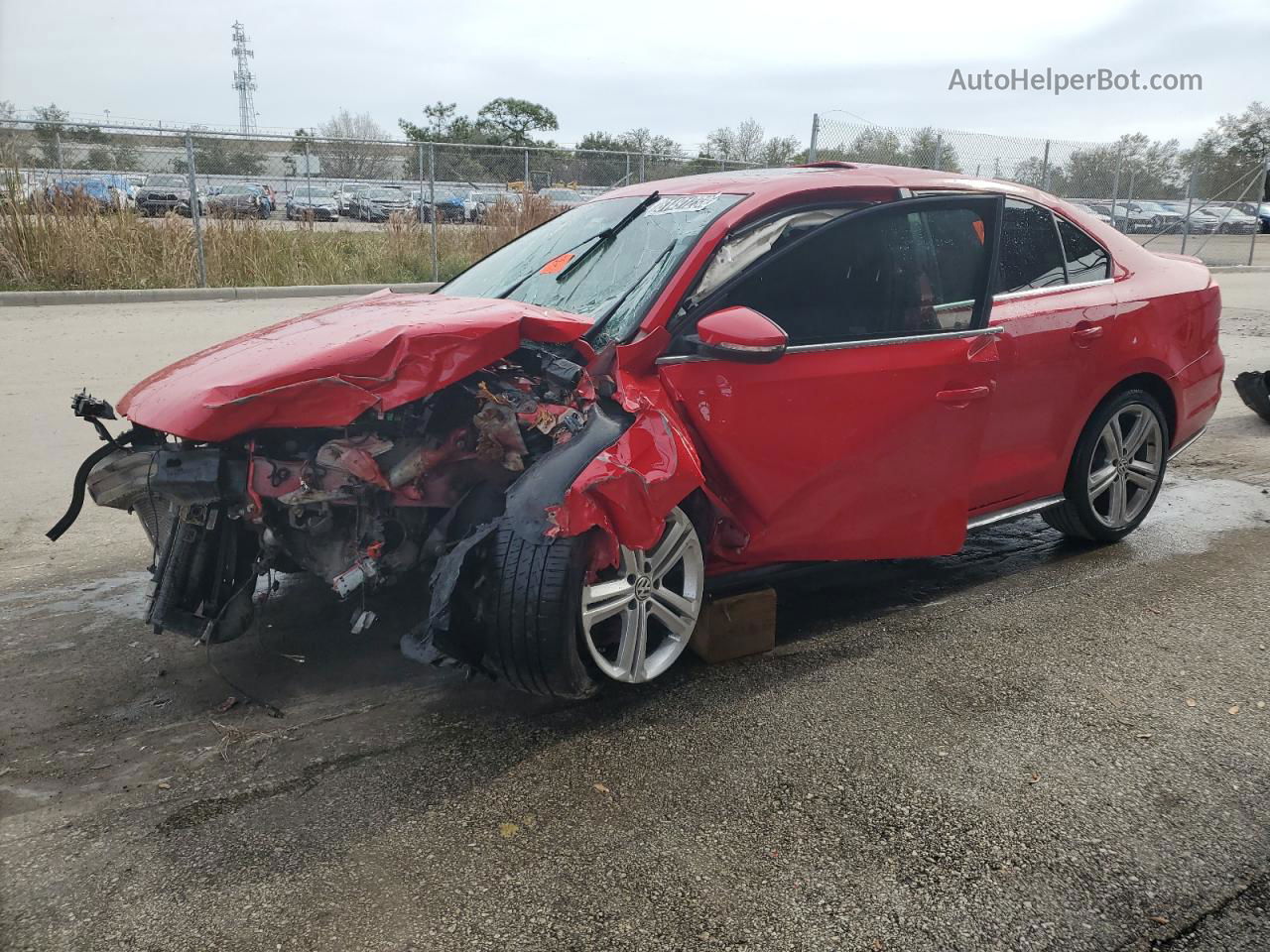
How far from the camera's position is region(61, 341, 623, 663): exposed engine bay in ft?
10.0

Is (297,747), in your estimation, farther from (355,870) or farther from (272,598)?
(272,598)

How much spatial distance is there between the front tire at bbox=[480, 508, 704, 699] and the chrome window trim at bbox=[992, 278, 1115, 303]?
1855 mm

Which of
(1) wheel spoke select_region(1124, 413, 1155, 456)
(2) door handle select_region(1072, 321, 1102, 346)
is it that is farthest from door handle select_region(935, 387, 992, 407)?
(1) wheel spoke select_region(1124, 413, 1155, 456)

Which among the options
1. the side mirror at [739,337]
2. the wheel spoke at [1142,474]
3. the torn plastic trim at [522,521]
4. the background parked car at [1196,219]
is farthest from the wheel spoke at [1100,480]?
the background parked car at [1196,219]

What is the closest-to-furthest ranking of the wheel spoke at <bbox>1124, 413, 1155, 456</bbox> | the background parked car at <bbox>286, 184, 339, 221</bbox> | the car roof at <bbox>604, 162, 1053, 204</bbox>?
the car roof at <bbox>604, 162, 1053, 204</bbox>
the wheel spoke at <bbox>1124, 413, 1155, 456</bbox>
the background parked car at <bbox>286, 184, 339, 221</bbox>

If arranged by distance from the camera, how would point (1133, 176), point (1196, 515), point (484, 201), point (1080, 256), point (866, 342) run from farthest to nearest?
point (1133, 176) → point (484, 201) → point (1196, 515) → point (1080, 256) → point (866, 342)

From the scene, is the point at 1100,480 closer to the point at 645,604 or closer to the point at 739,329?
the point at 739,329

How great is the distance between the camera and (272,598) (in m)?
4.23

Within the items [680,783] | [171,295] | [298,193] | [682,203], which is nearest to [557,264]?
[682,203]

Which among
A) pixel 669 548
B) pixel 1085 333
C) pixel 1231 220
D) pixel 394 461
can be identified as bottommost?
pixel 669 548

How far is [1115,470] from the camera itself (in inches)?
193

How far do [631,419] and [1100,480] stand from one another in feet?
9.42

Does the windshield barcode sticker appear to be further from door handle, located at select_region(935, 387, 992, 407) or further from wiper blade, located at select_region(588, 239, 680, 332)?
door handle, located at select_region(935, 387, 992, 407)

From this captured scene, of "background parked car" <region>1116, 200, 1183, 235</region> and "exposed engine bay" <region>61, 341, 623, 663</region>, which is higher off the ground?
"background parked car" <region>1116, 200, 1183, 235</region>
